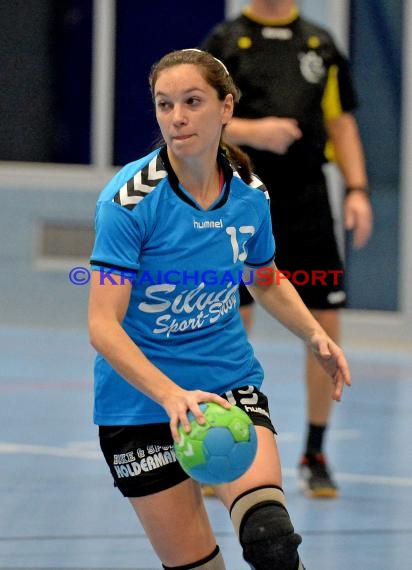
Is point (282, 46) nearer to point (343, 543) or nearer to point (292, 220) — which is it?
point (292, 220)

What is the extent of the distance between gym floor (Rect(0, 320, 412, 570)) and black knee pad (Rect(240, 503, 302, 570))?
122 cm

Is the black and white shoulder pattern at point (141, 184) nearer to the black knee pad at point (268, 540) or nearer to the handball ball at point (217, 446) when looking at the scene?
the handball ball at point (217, 446)

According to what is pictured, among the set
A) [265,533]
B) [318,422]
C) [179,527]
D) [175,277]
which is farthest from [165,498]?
[318,422]

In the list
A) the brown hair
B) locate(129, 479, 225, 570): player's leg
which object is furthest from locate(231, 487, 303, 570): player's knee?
the brown hair

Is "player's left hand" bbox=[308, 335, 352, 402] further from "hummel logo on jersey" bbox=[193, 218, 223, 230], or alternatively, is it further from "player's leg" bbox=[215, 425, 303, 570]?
"hummel logo on jersey" bbox=[193, 218, 223, 230]

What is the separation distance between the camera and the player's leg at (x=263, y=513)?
3303 millimetres

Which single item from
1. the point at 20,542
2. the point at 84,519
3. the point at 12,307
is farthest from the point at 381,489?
the point at 12,307

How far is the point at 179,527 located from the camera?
3.46 metres

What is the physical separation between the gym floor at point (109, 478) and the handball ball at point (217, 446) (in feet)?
4.63

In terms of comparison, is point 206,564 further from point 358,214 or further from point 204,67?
point 358,214

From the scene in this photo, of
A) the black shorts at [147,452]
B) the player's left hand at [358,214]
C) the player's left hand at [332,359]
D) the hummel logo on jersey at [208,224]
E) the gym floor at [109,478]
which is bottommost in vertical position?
the gym floor at [109,478]

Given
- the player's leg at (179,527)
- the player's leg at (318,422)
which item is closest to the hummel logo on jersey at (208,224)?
the player's leg at (179,527)

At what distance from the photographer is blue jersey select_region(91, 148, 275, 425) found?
3.40m

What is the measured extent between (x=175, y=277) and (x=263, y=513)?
2.08 ft
